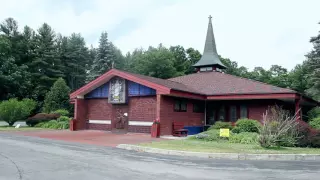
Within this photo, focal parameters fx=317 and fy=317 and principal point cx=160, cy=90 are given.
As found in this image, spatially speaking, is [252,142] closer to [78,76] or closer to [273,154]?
[273,154]

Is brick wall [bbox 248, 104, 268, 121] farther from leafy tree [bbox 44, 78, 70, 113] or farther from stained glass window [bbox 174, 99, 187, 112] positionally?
leafy tree [bbox 44, 78, 70, 113]

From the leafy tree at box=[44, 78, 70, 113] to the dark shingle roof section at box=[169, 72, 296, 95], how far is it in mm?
16619

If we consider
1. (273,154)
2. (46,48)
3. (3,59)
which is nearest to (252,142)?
(273,154)

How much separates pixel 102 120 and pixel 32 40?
3849cm

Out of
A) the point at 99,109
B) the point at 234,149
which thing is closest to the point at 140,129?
the point at 99,109

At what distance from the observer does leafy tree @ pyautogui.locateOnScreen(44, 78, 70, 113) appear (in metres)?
38.2

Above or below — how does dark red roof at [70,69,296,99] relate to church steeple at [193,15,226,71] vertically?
below

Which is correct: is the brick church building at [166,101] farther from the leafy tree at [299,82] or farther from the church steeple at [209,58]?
the leafy tree at [299,82]

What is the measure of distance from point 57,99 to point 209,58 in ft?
62.2

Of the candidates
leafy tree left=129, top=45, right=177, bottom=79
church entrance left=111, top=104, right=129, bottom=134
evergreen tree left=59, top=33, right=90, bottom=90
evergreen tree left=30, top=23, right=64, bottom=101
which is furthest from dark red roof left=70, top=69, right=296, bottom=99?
evergreen tree left=59, top=33, right=90, bottom=90

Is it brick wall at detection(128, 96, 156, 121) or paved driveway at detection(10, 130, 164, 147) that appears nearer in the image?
paved driveway at detection(10, 130, 164, 147)

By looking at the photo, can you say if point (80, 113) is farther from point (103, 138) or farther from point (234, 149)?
point (234, 149)

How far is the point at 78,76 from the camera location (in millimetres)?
62562

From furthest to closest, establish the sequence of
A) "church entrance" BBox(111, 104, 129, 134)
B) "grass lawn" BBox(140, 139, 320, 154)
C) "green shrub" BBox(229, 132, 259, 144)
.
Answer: "church entrance" BBox(111, 104, 129, 134), "green shrub" BBox(229, 132, 259, 144), "grass lawn" BBox(140, 139, 320, 154)
